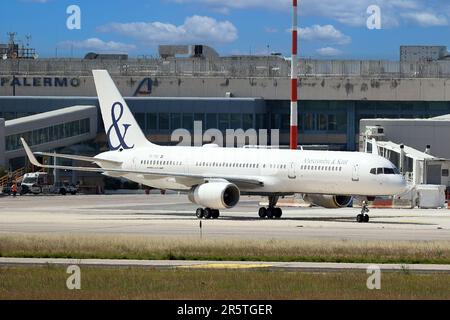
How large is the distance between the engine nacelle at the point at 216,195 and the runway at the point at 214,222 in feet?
3.03

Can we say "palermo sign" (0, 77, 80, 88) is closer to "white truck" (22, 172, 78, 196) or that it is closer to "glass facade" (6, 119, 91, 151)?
"glass facade" (6, 119, 91, 151)

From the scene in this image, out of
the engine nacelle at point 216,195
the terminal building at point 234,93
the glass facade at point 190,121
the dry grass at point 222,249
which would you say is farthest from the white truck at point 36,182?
the dry grass at point 222,249

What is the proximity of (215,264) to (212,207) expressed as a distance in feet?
86.4

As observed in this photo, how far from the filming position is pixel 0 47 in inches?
5182

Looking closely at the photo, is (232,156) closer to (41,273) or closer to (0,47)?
(41,273)

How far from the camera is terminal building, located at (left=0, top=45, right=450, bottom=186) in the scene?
10706cm

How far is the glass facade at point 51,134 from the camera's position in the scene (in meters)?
100

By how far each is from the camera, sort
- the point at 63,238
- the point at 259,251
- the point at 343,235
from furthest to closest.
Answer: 1. the point at 343,235
2. the point at 63,238
3. the point at 259,251

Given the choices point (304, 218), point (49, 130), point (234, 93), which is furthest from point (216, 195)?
point (234, 93)

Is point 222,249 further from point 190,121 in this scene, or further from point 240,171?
point 190,121

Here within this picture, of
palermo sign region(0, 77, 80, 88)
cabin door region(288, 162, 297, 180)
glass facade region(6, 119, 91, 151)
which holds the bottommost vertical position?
cabin door region(288, 162, 297, 180)

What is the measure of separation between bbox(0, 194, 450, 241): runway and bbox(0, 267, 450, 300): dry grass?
13.1 meters

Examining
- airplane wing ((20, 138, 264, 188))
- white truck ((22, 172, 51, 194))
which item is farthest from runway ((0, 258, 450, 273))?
white truck ((22, 172, 51, 194))
